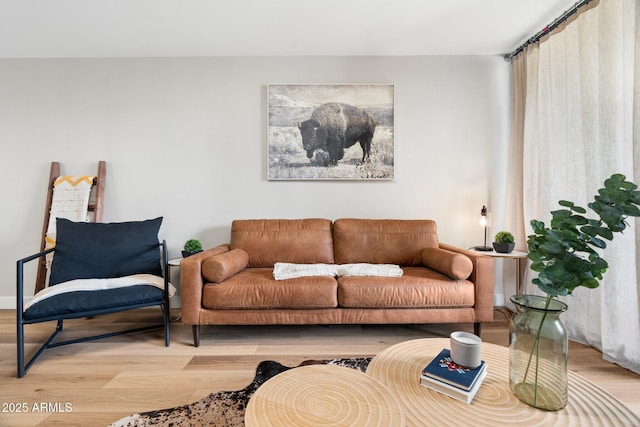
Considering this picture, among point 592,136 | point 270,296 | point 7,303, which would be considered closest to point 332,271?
point 270,296

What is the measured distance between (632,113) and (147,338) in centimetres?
350

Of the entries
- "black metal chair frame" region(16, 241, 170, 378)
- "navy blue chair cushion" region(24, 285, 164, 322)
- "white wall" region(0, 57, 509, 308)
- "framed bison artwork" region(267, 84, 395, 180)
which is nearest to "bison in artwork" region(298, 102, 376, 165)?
"framed bison artwork" region(267, 84, 395, 180)

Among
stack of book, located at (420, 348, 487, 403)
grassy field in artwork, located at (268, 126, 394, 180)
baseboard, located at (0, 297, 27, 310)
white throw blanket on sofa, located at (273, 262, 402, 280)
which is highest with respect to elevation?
grassy field in artwork, located at (268, 126, 394, 180)

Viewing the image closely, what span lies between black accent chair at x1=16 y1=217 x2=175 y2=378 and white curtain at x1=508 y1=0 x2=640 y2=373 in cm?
288

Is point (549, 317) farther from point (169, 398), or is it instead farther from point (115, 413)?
point (115, 413)

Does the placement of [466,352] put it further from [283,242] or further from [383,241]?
[283,242]

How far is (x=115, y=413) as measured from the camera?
1.39 m

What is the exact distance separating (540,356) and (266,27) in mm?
2698

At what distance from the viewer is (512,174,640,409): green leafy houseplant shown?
80 cm

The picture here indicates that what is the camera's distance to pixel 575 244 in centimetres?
85

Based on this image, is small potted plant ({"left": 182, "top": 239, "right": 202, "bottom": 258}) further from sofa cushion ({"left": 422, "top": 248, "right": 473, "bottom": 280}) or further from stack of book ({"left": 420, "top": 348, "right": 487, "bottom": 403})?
stack of book ({"left": 420, "top": 348, "right": 487, "bottom": 403})

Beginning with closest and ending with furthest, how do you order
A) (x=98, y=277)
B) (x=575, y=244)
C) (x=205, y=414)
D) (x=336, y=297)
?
(x=575, y=244), (x=205, y=414), (x=336, y=297), (x=98, y=277)

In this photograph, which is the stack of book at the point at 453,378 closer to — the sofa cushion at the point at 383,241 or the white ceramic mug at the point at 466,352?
the white ceramic mug at the point at 466,352

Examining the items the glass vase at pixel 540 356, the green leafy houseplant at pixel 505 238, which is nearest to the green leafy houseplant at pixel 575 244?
the glass vase at pixel 540 356
